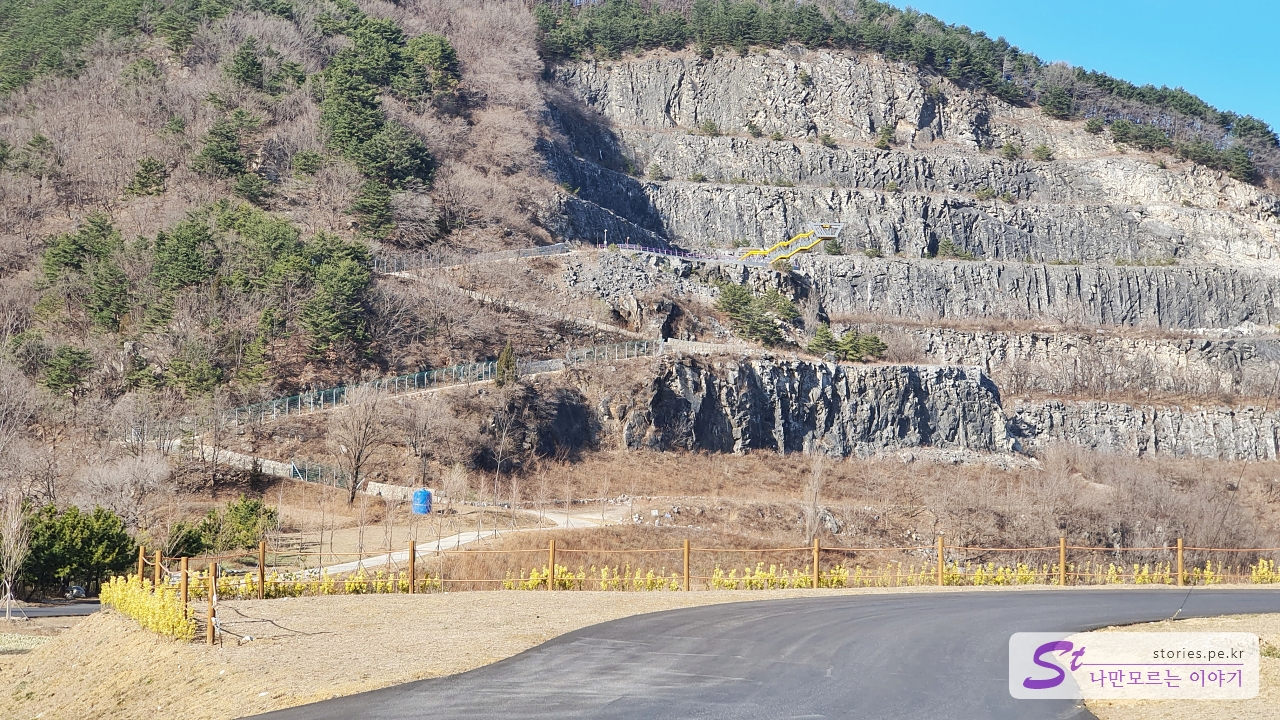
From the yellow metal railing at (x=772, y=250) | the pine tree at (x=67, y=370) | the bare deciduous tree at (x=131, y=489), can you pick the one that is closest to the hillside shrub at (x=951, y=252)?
the yellow metal railing at (x=772, y=250)

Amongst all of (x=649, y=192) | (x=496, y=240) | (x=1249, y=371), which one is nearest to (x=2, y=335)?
(x=496, y=240)

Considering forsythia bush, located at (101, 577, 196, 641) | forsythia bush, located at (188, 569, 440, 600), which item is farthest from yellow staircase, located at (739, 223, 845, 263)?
forsythia bush, located at (101, 577, 196, 641)

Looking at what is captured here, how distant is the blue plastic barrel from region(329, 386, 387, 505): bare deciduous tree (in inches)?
121

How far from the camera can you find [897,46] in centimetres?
10831

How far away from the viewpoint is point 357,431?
4650 cm

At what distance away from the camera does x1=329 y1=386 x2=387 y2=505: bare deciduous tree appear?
45.9 meters

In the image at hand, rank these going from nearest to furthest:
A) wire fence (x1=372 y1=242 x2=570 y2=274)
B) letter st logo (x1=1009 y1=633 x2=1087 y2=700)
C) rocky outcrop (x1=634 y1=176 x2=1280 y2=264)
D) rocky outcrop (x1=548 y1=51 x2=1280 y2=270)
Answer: letter st logo (x1=1009 y1=633 x2=1087 y2=700) → wire fence (x1=372 y1=242 x2=570 y2=274) → rocky outcrop (x1=634 y1=176 x2=1280 y2=264) → rocky outcrop (x1=548 y1=51 x2=1280 y2=270)

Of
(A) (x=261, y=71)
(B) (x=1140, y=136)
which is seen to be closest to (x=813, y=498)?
(A) (x=261, y=71)

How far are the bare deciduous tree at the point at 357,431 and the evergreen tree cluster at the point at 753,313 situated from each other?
2379 centimetres

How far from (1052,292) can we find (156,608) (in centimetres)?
8017

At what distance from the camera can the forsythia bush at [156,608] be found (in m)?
→ 17.0

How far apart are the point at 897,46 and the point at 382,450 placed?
251ft

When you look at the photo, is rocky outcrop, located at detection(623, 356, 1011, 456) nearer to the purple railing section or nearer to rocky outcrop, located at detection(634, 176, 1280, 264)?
the purple railing section

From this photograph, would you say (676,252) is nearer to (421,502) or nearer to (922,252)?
(922,252)
